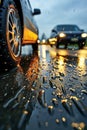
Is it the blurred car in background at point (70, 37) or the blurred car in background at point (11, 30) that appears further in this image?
the blurred car in background at point (70, 37)

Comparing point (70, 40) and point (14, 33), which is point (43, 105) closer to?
point (14, 33)

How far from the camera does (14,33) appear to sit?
462 cm

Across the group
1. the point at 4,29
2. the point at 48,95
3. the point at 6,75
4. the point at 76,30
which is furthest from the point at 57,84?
the point at 76,30

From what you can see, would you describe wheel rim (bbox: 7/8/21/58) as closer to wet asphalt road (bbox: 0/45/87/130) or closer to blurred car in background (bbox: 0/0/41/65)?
blurred car in background (bbox: 0/0/41/65)

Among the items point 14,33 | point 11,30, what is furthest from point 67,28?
point 11,30

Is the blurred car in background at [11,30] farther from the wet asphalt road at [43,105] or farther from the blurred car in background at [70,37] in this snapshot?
the blurred car in background at [70,37]

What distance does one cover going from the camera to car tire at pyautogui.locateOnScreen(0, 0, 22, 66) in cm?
394

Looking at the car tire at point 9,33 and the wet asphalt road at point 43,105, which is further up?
the car tire at point 9,33

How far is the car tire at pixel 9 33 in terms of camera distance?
3938 mm

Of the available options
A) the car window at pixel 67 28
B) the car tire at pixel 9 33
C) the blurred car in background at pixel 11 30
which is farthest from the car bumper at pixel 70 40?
the car tire at pixel 9 33

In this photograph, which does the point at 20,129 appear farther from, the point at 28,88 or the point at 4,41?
the point at 4,41

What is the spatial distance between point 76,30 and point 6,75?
14406mm

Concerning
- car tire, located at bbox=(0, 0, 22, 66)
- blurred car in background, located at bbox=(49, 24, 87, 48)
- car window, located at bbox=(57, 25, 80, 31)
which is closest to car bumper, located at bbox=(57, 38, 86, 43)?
blurred car in background, located at bbox=(49, 24, 87, 48)

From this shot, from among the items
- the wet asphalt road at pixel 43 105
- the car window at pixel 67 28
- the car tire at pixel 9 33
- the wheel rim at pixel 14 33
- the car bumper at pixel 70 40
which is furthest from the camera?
the car window at pixel 67 28
